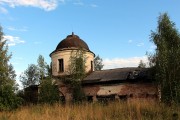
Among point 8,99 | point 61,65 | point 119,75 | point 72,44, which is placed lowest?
point 8,99

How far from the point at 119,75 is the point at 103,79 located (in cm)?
143

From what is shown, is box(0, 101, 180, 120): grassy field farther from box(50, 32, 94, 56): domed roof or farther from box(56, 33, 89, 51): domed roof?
box(56, 33, 89, 51): domed roof

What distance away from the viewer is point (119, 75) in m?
28.1

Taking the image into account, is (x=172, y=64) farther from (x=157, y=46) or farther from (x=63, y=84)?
(x=63, y=84)

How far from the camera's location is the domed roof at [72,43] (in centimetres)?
3181

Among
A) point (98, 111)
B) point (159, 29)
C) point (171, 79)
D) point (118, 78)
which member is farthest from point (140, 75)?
point (98, 111)

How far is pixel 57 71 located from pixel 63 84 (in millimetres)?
2917

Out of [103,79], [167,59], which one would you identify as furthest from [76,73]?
[167,59]

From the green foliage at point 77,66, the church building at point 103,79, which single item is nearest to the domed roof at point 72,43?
the church building at point 103,79

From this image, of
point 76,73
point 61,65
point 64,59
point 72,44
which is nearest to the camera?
point 76,73

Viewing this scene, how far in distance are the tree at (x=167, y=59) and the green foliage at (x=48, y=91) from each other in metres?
9.41

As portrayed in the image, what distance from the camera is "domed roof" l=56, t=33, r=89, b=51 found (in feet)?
104

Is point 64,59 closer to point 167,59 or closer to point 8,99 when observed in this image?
point 8,99

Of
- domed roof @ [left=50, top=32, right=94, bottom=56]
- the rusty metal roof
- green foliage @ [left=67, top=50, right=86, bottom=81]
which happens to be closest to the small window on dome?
domed roof @ [left=50, top=32, right=94, bottom=56]
